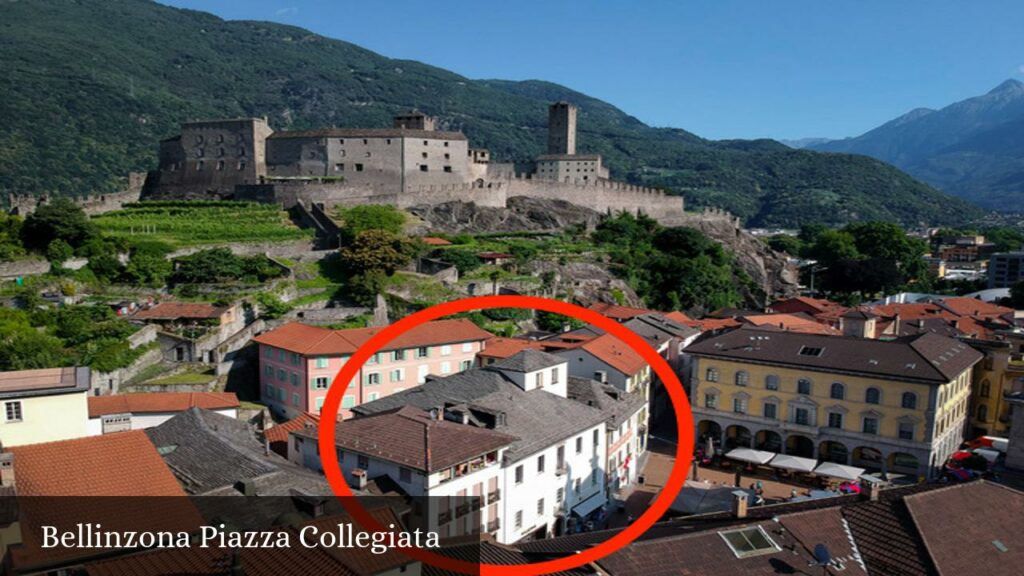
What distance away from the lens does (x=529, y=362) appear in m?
33.0

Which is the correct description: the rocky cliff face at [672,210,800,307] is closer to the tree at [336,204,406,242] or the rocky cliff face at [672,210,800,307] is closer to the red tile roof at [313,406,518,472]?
the tree at [336,204,406,242]

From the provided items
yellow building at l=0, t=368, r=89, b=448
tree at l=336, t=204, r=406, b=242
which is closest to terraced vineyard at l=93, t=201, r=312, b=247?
tree at l=336, t=204, r=406, b=242

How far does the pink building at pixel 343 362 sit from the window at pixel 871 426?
22961 mm

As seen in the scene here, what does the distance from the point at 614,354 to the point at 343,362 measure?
1588 centimetres

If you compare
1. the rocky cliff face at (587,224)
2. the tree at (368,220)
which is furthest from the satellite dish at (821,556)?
the rocky cliff face at (587,224)

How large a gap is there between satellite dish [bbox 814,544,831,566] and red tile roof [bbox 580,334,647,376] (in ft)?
75.0

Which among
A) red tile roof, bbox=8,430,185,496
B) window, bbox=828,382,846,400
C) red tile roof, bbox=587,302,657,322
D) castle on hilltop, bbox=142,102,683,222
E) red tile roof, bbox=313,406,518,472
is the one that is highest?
castle on hilltop, bbox=142,102,683,222

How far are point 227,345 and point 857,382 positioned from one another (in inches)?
1421

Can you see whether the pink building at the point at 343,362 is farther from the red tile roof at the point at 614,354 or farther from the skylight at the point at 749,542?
the skylight at the point at 749,542

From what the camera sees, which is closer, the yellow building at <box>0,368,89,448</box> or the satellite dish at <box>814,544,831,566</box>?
the satellite dish at <box>814,544,831,566</box>

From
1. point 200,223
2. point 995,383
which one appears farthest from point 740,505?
point 200,223

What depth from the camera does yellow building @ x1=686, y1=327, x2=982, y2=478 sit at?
38.0m

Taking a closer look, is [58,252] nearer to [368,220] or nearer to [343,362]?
[343,362]

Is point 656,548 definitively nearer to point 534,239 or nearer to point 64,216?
point 64,216
